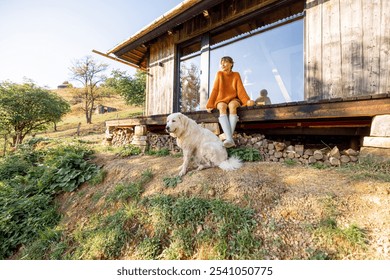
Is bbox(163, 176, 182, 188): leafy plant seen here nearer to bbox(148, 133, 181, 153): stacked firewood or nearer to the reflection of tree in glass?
bbox(148, 133, 181, 153): stacked firewood

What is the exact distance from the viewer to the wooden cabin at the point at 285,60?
3.19 m

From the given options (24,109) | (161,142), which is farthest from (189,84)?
(24,109)

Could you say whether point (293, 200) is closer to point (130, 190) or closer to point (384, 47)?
point (130, 190)

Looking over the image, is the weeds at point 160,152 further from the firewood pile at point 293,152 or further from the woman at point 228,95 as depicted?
the firewood pile at point 293,152

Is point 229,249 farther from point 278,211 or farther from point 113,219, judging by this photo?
point 113,219

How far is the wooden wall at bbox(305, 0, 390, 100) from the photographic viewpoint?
10.6 feet

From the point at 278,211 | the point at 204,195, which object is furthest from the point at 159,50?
the point at 278,211

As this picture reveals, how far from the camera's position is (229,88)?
3.72 metres

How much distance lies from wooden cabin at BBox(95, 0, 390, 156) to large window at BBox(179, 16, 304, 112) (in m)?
0.02

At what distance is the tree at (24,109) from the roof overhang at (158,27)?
10074mm

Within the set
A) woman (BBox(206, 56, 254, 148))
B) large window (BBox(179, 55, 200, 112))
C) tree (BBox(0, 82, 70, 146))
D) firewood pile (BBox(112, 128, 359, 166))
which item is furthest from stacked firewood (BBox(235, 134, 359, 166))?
tree (BBox(0, 82, 70, 146))

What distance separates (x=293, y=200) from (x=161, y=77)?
19.7 ft

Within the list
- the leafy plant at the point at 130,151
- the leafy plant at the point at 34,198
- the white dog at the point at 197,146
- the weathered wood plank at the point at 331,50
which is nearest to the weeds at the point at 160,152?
the leafy plant at the point at 130,151

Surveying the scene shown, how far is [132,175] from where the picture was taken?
3645 millimetres
